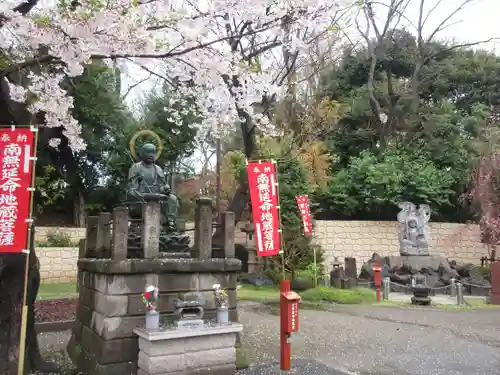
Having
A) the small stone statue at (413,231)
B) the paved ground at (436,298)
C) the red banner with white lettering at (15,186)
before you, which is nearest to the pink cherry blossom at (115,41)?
the red banner with white lettering at (15,186)

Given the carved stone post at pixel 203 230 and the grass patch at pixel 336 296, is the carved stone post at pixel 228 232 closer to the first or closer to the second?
the carved stone post at pixel 203 230

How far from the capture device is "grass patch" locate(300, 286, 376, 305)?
45.4 feet

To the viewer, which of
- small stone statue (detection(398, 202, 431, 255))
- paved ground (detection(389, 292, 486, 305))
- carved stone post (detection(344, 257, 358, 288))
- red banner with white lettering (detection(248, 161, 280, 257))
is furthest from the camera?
small stone statue (detection(398, 202, 431, 255))

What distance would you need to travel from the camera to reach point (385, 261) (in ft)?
59.9

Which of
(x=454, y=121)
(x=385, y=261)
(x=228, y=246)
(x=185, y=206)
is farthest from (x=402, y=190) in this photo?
(x=228, y=246)

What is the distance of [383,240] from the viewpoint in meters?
21.1

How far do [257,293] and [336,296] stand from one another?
9.86 ft

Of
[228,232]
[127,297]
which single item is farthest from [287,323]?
[127,297]

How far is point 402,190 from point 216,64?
1748cm

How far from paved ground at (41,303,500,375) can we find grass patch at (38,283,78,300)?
473 cm

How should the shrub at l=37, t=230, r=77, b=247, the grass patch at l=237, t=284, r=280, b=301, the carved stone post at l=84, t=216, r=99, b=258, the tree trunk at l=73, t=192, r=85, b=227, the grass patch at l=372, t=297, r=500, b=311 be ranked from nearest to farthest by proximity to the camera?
the carved stone post at l=84, t=216, r=99, b=258, the grass patch at l=372, t=297, r=500, b=311, the grass patch at l=237, t=284, r=280, b=301, the shrub at l=37, t=230, r=77, b=247, the tree trunk at l=73, t=192, r=85, b=227

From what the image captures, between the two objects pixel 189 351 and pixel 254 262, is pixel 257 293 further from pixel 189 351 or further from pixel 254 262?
pixel 189 351

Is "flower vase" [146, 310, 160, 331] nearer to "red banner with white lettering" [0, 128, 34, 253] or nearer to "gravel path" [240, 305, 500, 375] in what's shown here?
"red banner with white lettering" [0, 128, 34, 253]

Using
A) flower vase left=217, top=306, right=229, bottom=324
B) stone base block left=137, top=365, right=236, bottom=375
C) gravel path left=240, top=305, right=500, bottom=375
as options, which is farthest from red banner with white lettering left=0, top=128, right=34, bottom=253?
gravel path left=240, top=305, right=500, bottom=375
